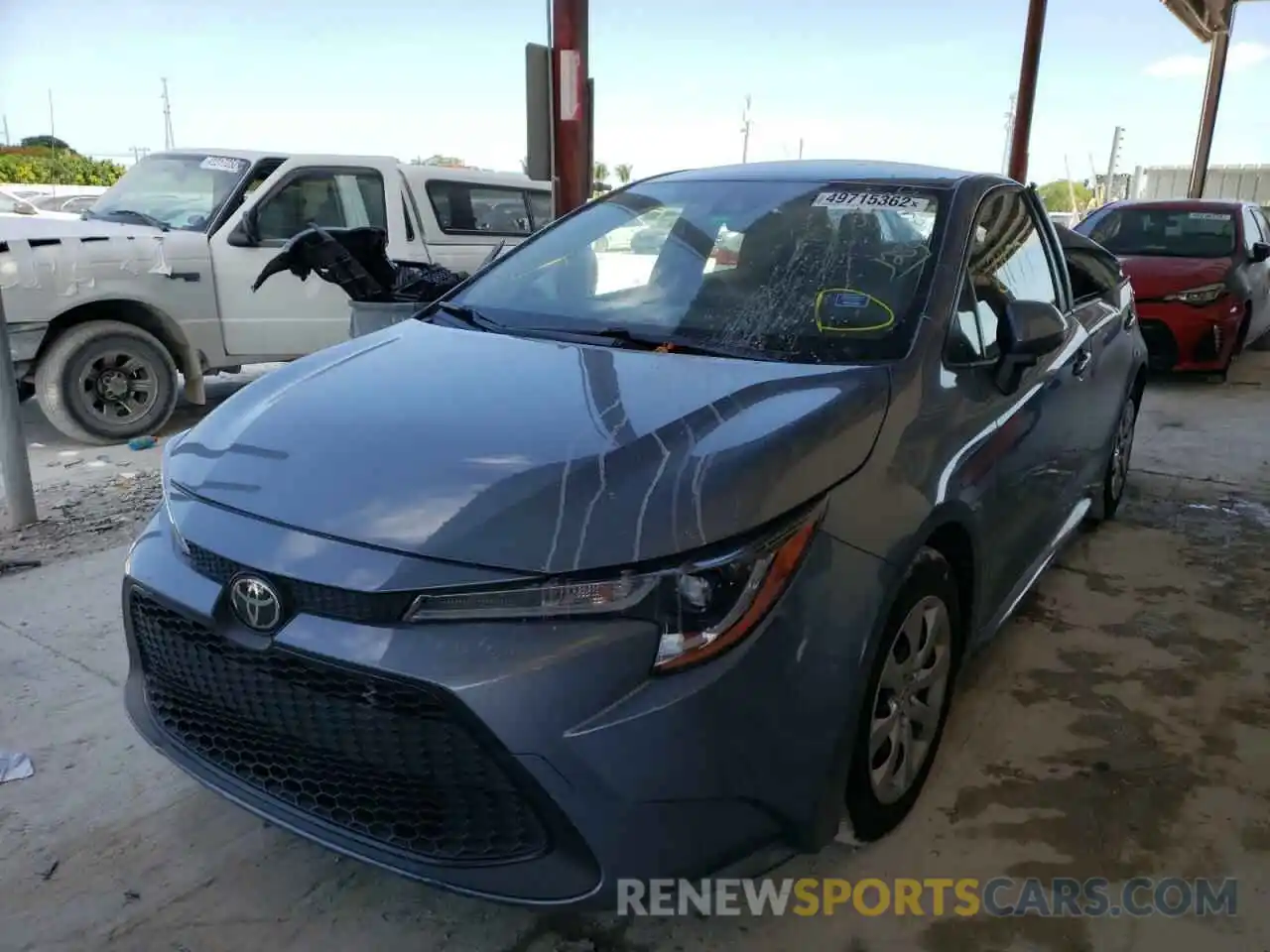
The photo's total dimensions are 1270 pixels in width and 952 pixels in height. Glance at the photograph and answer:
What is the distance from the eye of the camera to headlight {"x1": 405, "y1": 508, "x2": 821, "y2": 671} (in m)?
1.72

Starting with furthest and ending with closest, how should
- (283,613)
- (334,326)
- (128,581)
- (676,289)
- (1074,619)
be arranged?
(334,326), (1074,619), (676,289), (128,581), (283,613)

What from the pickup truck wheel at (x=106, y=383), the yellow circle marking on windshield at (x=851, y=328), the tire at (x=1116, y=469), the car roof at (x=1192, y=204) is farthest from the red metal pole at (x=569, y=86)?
the car roof at (x=1192, y=204)

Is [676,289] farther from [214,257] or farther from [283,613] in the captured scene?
[214,257]

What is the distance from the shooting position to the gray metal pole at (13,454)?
442cm

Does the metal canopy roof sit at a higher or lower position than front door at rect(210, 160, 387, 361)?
higher

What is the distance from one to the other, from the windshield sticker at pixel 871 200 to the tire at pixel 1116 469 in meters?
1.93

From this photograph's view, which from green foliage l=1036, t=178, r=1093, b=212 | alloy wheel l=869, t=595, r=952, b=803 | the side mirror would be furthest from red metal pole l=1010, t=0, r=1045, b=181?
green foliage l=1036, t=178, r=1093, b=212

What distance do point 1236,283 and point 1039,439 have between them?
20.1 feet

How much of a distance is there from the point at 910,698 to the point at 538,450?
1.08 m

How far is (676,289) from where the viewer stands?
115 inches

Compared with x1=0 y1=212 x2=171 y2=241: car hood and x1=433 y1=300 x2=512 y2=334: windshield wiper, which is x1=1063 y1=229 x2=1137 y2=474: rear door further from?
x1=0 y1=212 x2=171 y2=241: car hood

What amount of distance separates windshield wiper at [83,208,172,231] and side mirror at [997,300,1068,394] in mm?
5479

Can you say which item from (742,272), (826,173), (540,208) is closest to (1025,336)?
(742,272)

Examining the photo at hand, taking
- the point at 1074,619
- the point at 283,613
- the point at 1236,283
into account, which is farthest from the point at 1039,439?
the point at 1236,283
